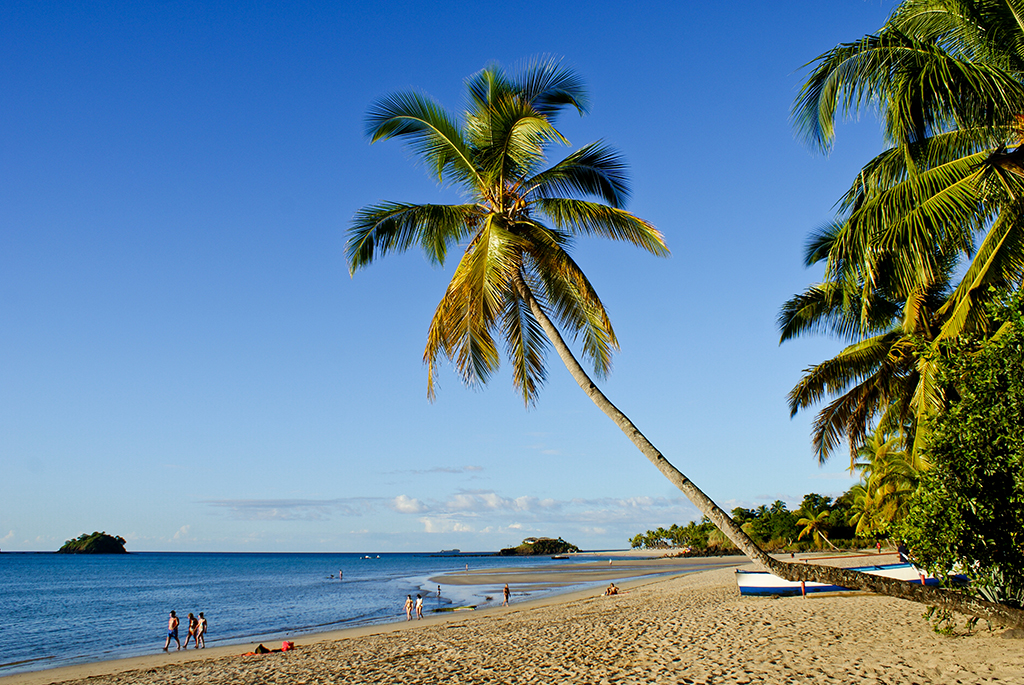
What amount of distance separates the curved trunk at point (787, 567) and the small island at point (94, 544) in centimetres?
19047

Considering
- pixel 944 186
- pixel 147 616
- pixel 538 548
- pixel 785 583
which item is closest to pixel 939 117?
pixel 944 186

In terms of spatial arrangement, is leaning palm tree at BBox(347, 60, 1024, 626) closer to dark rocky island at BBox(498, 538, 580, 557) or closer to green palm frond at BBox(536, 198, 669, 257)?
green palm frond at BBox(536, 198, 669, 257)

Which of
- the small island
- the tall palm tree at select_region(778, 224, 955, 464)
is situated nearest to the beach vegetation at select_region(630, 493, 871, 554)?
the tall palm tree at select_region(778, 224, 955, 464)

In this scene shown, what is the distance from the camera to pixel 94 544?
158250 millimetres

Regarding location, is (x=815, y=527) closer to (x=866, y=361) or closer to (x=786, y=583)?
(x=786, y=583)

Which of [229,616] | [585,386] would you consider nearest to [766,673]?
[585,386]

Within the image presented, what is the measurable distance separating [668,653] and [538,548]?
145 meters

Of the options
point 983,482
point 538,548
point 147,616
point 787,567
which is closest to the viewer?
point 787,567

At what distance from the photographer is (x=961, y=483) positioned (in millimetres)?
6883

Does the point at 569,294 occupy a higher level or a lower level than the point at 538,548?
higher

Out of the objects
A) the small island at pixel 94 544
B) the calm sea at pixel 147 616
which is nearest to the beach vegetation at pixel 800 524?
the calm sea at pixel 147 616

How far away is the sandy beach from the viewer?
775 cm

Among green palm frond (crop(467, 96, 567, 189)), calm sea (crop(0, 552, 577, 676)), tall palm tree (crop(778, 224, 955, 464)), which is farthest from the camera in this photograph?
calm sea (crop(0, 552, 577, 676))

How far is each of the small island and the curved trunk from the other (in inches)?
7499
